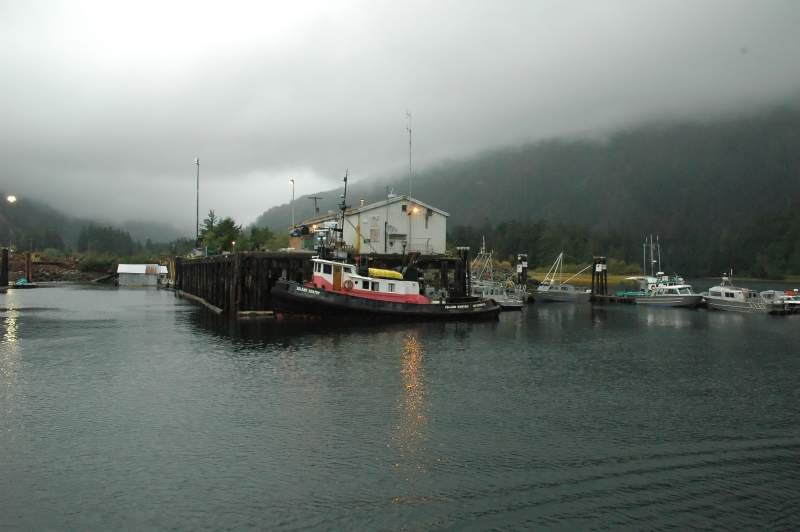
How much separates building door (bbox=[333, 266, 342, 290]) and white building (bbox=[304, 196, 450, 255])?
12.7 meters

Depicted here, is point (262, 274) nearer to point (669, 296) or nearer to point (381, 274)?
point (381, 274)

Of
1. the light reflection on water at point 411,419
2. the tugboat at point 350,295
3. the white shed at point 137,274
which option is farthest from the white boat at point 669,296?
the white shed at point 137,274

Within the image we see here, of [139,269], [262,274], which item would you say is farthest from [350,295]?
[139,269]

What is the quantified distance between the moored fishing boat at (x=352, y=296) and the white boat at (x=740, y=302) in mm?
37386

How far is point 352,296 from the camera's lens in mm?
42438

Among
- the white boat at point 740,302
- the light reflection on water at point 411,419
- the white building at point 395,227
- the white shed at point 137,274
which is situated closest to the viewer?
the light reflection on water at point 411,419

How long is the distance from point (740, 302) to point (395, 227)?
129 feet

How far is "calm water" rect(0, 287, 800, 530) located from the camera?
1194 centimetres

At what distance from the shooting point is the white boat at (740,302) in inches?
2427

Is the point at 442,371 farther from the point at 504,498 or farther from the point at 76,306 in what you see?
the point at 76,306

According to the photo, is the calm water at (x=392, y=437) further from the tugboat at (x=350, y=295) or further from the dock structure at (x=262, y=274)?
the dock structure at (x=262, y=274)

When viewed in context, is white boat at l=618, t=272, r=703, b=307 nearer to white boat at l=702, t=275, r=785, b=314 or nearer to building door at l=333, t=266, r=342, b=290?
white boat at l=702, t=275, r=785, b=314

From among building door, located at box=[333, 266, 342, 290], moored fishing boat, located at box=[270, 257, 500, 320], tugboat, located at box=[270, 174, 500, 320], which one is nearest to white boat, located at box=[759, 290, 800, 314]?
tugboat, located at box=[270, 174, 500, 320]

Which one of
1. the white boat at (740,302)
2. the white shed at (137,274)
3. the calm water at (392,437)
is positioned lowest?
the calm water at (392,437)
